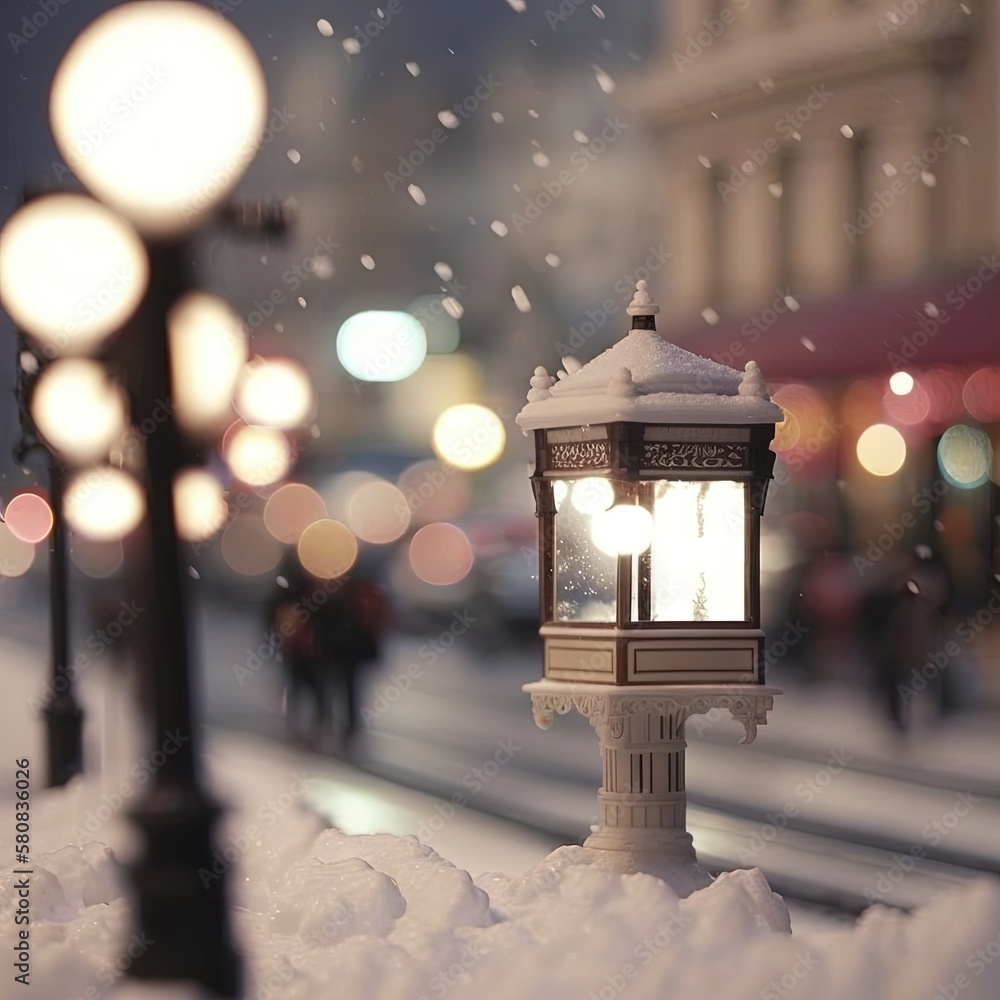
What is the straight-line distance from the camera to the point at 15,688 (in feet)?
88.6

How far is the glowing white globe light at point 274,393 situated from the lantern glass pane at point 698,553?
677 cm

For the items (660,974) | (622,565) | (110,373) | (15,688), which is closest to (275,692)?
(15,688)

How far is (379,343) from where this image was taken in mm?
56188

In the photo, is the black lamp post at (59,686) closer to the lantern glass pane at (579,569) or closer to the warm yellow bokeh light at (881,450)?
the lantern glass pane at (579,569)

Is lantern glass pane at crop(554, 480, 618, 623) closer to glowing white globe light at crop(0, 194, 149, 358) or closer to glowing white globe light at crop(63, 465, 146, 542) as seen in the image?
glowing white globe light at crop(0, 194, 149, 358)

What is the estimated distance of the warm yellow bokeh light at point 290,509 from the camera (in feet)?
240

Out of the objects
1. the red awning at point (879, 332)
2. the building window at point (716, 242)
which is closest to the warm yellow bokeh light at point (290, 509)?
the building window at point (716, 242)

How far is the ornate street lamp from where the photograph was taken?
10023 millimetres

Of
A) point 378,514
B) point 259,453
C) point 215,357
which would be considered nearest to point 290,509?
point 378,514

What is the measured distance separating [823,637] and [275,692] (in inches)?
290

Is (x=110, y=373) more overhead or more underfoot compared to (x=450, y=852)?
more overhead

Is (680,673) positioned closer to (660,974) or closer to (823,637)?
(660,974)

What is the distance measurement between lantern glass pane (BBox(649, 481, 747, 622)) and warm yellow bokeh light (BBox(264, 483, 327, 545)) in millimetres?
62061

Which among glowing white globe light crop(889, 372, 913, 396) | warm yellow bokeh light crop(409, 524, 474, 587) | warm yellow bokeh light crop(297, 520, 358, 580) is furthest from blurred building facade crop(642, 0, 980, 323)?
warm yellow bokeh light crop(409, 524, 474, 587)
